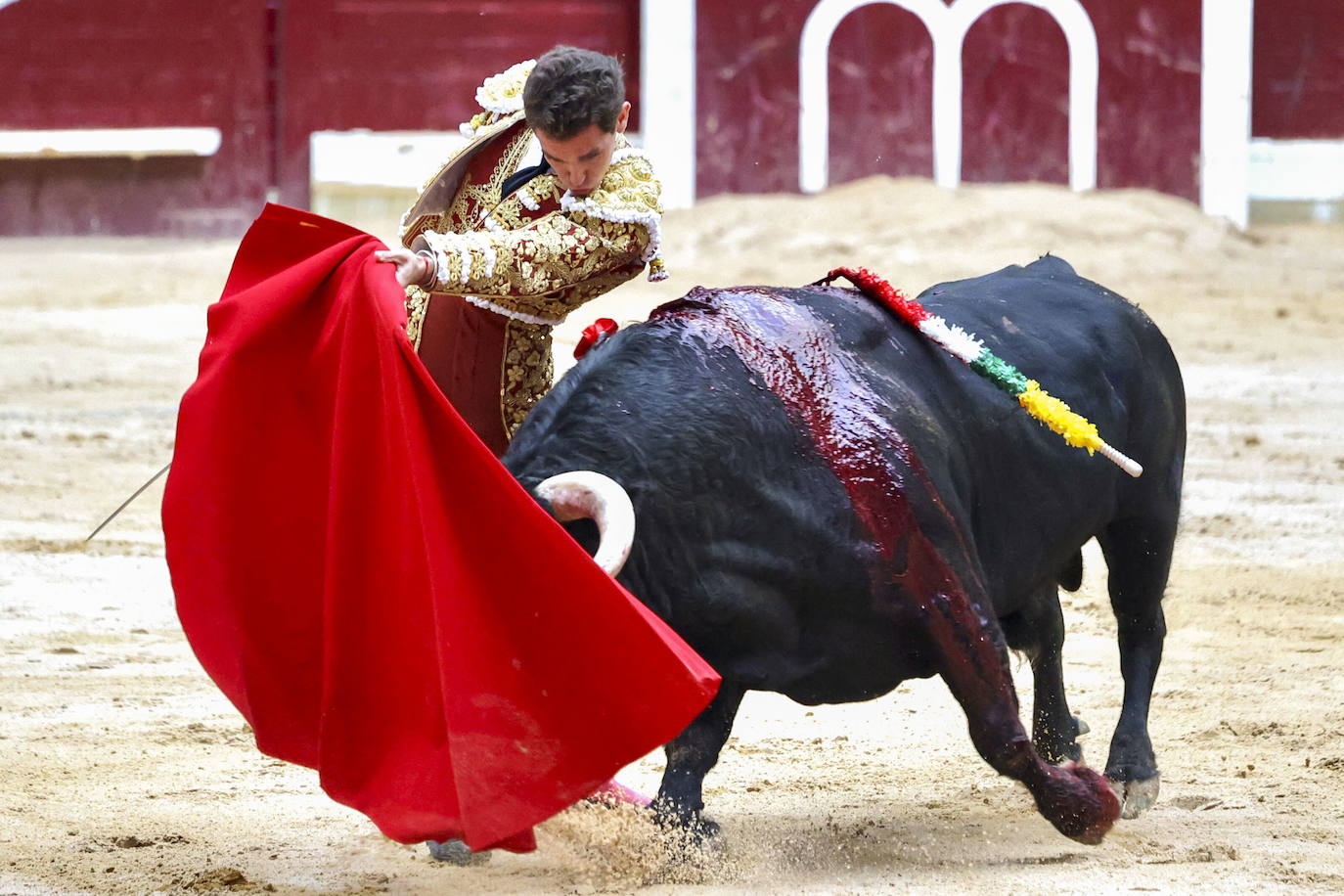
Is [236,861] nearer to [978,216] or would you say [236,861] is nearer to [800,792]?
[800,792]

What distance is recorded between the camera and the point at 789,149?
32.7 feet

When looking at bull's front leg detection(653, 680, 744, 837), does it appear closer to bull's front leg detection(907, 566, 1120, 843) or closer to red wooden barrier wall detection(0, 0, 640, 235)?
bull's front leg detection(907, 566, 1120, 843)

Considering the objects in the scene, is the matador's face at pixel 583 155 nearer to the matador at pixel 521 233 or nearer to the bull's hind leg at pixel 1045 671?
the matador at pixel 521 233

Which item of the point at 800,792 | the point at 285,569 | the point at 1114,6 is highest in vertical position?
the point at 1114,6

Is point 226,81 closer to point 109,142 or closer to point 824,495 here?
point 109,142

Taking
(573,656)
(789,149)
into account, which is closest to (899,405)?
(573,656)

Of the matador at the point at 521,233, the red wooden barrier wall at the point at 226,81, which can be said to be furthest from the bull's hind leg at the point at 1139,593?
the red wooden barrier wall at the point at 226,81

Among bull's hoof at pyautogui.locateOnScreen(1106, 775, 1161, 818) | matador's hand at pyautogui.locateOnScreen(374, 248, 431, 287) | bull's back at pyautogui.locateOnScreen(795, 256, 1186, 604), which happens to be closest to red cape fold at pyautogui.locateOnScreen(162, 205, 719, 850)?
matador's hand at pyautogui.locateOnScreen(374, 248, 431, 287)

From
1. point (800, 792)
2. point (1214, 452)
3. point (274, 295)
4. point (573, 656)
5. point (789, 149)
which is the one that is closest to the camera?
point (573, 656)

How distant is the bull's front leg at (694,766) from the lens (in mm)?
2451

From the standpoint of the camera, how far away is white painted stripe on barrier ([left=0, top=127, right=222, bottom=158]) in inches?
376

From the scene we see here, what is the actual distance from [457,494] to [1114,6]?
855cm

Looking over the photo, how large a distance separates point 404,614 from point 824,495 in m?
0.56

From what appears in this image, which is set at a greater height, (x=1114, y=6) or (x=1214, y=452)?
(x=1114, y=6)
